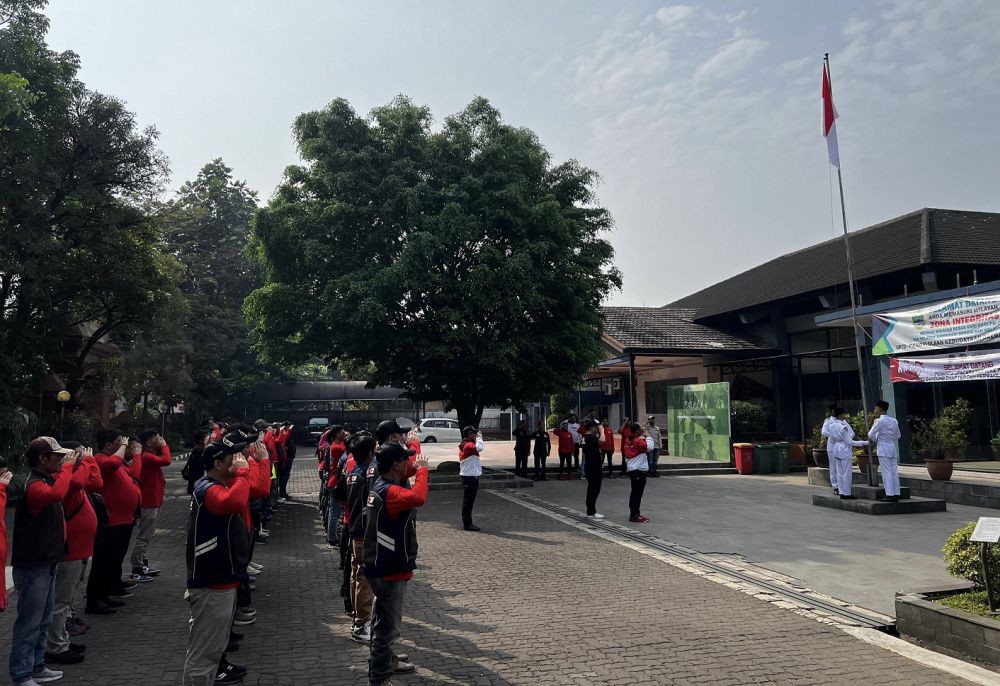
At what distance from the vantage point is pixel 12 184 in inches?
647

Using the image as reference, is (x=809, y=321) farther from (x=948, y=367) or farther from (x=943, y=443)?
(x=943, y=443)

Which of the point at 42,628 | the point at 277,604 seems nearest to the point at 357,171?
the point at 277,604

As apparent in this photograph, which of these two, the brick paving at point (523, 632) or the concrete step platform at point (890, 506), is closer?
the brick paving at point (523, 632)

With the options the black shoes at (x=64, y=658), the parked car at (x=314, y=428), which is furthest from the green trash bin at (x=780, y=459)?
the parked car at (x=314, y=428)

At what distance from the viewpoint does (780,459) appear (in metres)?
20.3

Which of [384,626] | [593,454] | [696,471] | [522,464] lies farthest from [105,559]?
[696,471]

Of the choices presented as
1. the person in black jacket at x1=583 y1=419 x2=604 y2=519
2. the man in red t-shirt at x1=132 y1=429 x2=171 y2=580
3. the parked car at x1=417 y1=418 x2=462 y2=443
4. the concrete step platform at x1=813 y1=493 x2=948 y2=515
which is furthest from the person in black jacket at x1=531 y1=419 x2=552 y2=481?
the parked car at x1=417 y1=418 x2=462 y2=443

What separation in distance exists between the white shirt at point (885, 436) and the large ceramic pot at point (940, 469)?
2.45 m

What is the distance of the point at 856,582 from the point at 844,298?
54.1ft

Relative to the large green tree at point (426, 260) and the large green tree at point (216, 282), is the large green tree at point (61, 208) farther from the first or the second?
the large green tree at point (216, 282)

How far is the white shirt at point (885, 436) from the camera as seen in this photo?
12.4 metres

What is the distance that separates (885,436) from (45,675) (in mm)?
12898

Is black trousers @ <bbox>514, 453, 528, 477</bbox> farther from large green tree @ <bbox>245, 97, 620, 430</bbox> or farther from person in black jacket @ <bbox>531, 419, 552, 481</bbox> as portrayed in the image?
large green tree @ <bbox>245, 97, 620, 430</bbox>

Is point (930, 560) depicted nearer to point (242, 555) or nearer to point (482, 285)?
point (242, 555)
